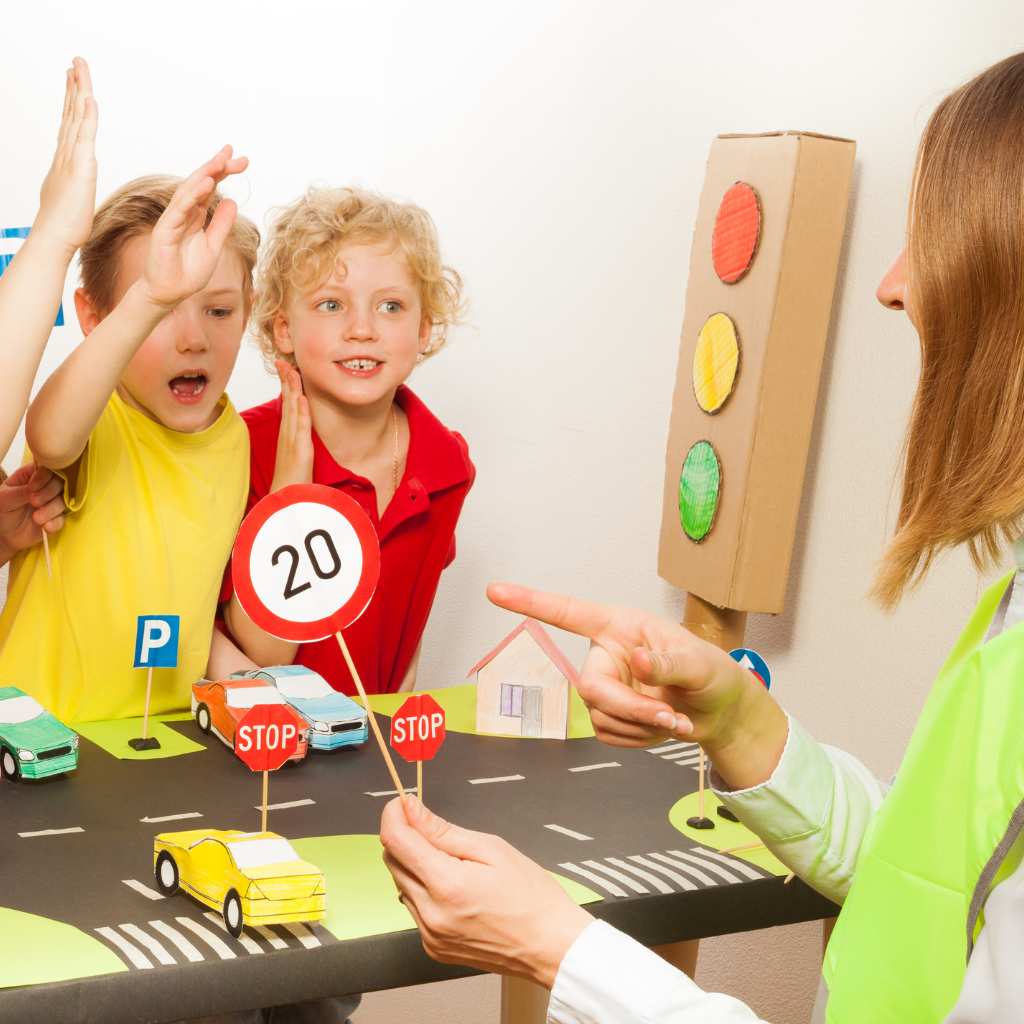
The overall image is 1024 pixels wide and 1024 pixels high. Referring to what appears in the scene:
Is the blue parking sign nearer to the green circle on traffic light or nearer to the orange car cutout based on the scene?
the orange car cutout

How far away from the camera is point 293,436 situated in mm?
1740

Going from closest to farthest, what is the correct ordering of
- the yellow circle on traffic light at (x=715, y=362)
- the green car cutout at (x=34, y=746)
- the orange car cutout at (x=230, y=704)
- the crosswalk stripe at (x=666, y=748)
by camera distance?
the green car cutout at (x=34, y=746) < the orange car cutout at (x=230, y=704) < the crosswalk stripe at (x=666, y=748) < the yellow circle on traffic light at (x=715, y=362)

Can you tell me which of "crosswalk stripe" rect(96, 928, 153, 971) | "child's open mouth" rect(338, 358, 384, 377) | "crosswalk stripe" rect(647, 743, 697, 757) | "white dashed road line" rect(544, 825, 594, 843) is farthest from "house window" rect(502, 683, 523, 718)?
"crosswalk stripe" rect(96, 928, 153, 971)

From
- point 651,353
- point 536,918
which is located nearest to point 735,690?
point 536,918

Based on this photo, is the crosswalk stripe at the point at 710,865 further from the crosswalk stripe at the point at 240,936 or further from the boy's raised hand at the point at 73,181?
the boy's raised hand at the point at 73,181

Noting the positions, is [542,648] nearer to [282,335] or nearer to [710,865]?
[710,865]

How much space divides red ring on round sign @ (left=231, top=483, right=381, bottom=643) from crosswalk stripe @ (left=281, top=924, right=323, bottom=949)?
240 millimetres

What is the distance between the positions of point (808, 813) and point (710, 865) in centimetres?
14

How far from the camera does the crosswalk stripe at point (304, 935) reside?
96 cm

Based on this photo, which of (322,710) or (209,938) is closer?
(209,938)

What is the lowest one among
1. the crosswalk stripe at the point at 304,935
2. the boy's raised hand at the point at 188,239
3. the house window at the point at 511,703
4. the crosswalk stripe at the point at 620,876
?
the crosswalk stripe at the point at 304,935

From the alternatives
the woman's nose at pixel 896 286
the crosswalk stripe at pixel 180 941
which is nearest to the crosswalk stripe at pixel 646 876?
the crosswalk stripe at pixel 180 941

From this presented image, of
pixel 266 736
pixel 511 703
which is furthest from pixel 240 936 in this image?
→ pixel 511 703

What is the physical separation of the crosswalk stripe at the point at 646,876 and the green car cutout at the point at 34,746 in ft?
1.67
